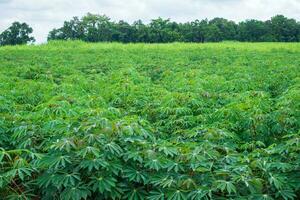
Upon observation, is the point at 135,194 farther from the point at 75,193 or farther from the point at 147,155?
the point at 75,193

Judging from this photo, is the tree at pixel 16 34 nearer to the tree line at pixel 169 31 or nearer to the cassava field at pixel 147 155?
the tree line at pixel 169 31

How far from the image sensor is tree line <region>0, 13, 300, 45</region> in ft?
131

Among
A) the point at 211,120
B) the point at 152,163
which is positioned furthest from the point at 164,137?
the point at 152,163

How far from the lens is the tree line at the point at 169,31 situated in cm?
3988

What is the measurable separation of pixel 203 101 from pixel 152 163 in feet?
8.48

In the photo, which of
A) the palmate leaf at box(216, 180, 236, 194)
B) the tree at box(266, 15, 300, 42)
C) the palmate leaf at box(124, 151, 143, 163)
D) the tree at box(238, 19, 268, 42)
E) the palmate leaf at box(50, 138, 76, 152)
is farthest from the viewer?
the tree at box(238, 19, 268, 42)

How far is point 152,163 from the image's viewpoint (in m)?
3.34

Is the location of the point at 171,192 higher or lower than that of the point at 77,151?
lower

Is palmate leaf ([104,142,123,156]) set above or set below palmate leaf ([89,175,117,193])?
above

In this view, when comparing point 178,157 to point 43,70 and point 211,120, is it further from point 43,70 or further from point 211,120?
point 43,70

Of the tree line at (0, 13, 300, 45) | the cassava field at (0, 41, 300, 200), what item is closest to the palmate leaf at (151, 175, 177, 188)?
the cassava field at (0, 41, 300, 200)

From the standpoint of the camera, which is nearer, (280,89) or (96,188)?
(96,188)

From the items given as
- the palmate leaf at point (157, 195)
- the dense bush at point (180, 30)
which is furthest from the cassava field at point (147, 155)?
the dense bush at point (180, 30)

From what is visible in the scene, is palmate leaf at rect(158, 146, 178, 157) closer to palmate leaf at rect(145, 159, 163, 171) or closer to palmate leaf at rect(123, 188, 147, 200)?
palmate leaf at rect(145, 159, 163, 171)
